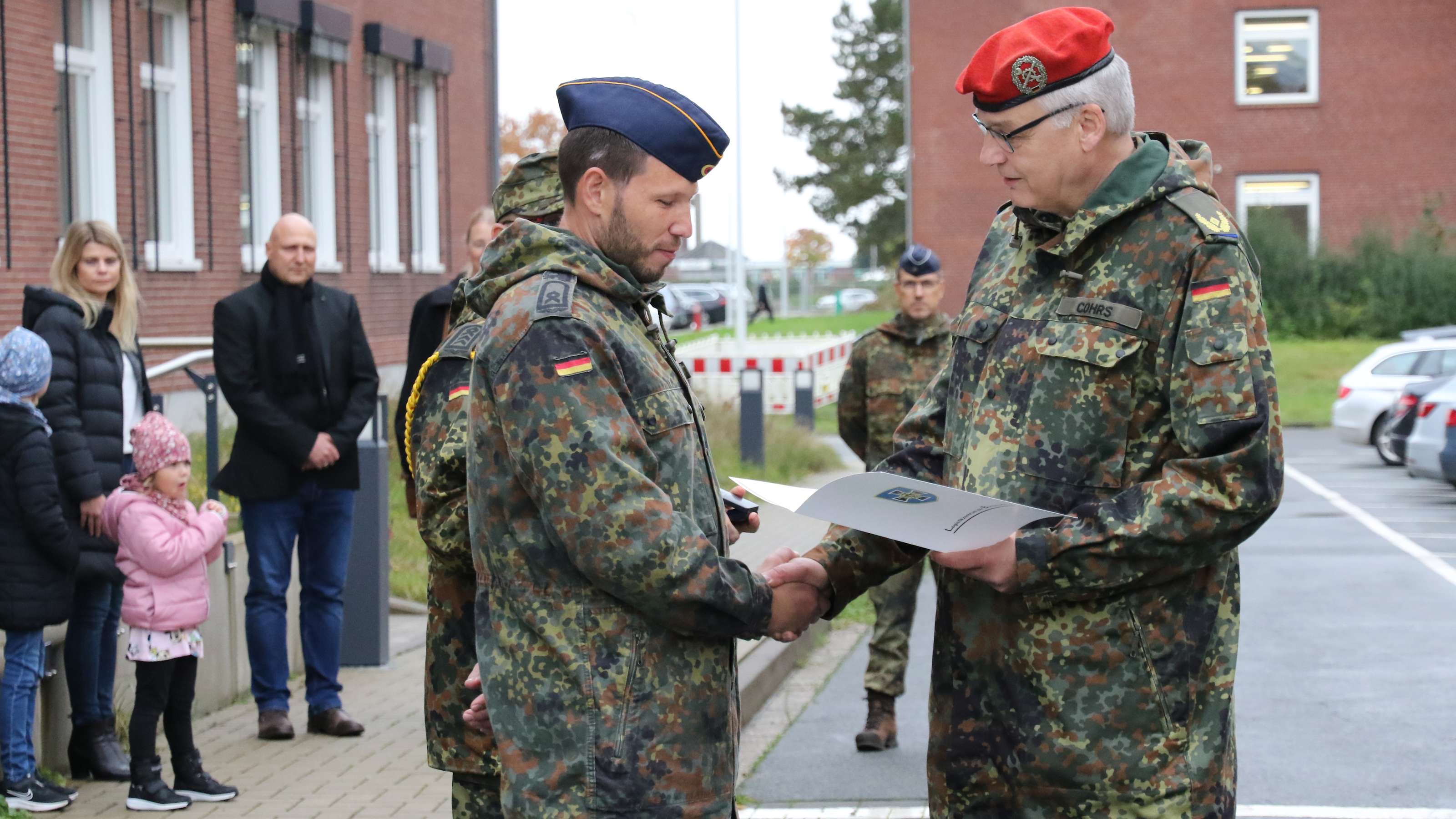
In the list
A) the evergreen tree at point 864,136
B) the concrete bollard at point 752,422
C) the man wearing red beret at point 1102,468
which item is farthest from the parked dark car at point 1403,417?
the evergreen tree at point 864,136

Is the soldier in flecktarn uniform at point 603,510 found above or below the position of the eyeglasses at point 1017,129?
below

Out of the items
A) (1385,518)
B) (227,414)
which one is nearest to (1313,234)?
(1385,518)

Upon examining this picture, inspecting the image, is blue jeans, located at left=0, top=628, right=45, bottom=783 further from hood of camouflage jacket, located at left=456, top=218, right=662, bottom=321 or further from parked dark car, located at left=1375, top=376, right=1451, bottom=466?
parked dark car, located at left=1375, top=376, right=1451, bottom=466

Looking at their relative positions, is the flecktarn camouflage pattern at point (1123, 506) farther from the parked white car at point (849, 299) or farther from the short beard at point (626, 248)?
the parked white car at point (849, 299)

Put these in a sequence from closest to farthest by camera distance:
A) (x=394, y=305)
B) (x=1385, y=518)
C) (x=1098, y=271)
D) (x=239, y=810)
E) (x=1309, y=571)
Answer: (x=1098, y=271), (x=239, y=810), (x=1309, y=571), (x=1385, y=518), (x=394, y=305)

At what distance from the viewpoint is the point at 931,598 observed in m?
10.2

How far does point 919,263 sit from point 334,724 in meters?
3.36

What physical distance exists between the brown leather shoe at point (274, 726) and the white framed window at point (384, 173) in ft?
40.3

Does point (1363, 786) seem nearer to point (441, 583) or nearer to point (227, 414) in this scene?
point (441, 583)

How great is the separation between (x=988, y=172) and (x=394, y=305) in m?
18.9

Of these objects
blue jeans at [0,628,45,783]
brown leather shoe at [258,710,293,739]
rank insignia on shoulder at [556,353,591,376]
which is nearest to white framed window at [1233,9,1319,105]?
brown leather shoe at [258,710,293,739]

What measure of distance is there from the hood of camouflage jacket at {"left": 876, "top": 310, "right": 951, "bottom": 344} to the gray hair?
420 cm

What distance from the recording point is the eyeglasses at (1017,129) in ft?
9.27

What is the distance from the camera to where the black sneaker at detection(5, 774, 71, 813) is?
5172 mm
